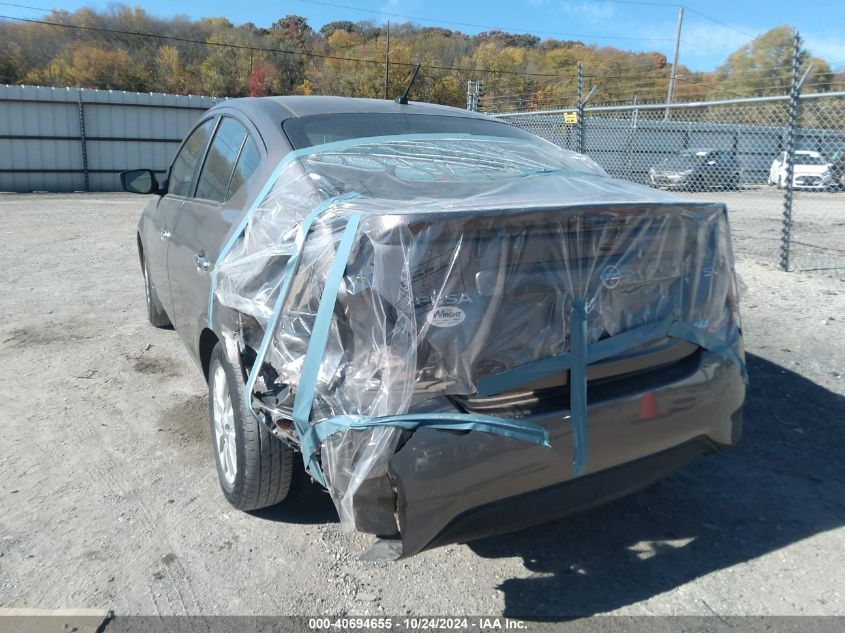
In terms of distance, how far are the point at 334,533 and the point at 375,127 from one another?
1.93 meters

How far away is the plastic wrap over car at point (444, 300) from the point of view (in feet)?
6.96

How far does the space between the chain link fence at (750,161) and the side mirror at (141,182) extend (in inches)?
217

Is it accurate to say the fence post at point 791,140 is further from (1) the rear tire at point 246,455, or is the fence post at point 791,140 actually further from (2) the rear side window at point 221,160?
(1) the rear tire at point 246,455

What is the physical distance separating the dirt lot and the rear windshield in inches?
64.4

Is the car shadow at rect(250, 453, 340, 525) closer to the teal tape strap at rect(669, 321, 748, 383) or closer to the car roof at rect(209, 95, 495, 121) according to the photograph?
the teal tape strap at rect(669, 321, 748, 383)

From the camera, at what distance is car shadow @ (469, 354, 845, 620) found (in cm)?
266

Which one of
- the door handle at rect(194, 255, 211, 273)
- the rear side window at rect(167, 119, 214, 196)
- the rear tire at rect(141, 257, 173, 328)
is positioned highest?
the rear side window at rect(167, 119, 214, 196)

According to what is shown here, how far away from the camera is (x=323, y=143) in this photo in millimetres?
3156

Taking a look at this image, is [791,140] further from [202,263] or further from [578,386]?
[202,263]

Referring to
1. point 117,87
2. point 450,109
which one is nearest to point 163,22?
point 117,87

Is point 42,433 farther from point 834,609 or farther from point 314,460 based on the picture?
point 834,609

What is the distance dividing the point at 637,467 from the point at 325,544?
1307 millimetres

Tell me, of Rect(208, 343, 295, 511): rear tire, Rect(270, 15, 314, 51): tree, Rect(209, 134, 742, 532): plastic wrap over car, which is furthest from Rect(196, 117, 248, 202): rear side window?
Rect(270, 15, 314, 51): tree

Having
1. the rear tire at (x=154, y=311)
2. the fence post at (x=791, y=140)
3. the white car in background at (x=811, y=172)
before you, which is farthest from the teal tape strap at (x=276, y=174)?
the white car in background at (x=811, y=172)
